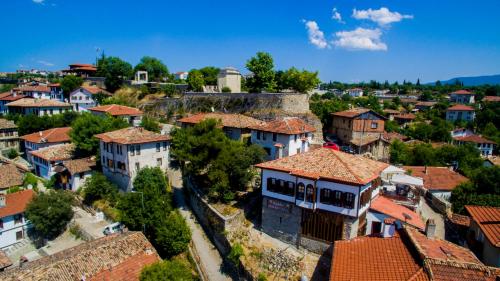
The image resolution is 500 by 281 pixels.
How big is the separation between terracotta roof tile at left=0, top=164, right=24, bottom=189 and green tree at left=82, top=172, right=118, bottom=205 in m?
9.77

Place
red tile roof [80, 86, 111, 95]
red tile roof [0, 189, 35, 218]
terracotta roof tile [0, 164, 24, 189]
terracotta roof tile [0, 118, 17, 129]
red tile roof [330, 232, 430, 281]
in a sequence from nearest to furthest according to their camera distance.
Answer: red tile roof [330, 232, 430, 281]
red tile roof [0, 189, 35, 218]
terracotta roof tile [0, 164, 24, 189]
terracotta roof tile [0, 118, 17, 129]
red tile roof [80, 86, 111, 95]

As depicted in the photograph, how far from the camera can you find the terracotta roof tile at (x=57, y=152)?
123 ft

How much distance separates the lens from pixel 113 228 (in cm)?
2814

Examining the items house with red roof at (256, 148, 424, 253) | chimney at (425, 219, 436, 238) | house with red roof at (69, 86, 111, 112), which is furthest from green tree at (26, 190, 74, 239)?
house with red roof at (69, 86, 111, 112)

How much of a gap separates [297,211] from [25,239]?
90.2ft

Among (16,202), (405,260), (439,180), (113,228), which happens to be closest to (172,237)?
(113,228)

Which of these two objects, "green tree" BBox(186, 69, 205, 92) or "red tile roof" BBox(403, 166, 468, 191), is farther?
"green tree" BBox(186, 69, 205, 92)

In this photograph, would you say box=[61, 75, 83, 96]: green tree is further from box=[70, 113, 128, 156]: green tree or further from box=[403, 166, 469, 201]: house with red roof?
box=[403, 166, 469, 201]: house with red roof

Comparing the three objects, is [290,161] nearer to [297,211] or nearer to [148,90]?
[297,211]

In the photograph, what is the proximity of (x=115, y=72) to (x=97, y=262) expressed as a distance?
55386 mm

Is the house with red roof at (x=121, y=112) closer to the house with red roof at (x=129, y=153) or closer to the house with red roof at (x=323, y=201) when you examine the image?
the house with red roof at (x=129, y=153)

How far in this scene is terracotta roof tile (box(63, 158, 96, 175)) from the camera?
34812mm

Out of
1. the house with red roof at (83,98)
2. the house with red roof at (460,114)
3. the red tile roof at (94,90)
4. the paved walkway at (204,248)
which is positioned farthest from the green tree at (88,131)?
the house with red roof at (460,114)

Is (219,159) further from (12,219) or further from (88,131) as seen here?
(12,219)
